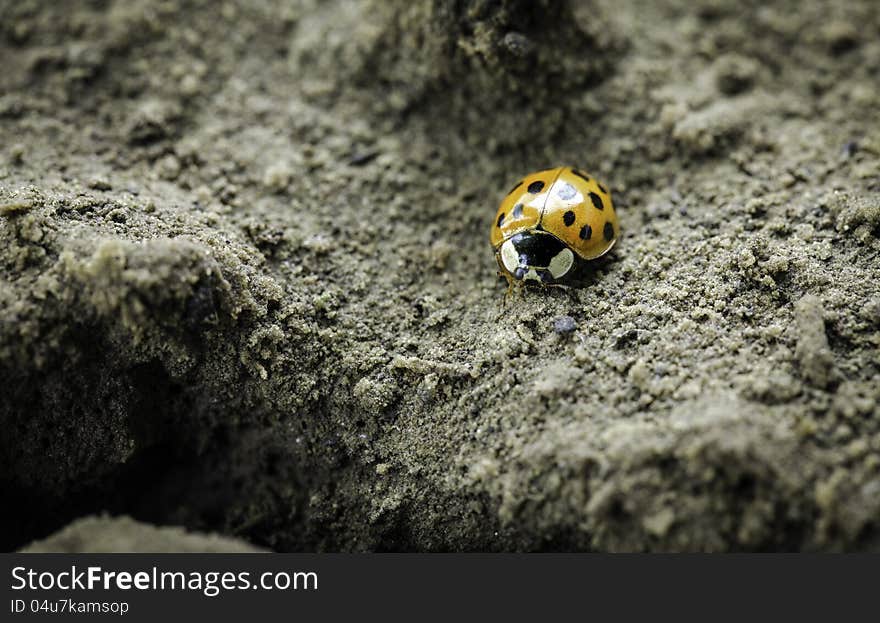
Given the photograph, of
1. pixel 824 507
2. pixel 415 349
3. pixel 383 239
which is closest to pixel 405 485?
pixel 415 349

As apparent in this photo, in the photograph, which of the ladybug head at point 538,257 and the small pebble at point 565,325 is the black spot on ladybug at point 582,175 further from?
the small pebble at point 565,325

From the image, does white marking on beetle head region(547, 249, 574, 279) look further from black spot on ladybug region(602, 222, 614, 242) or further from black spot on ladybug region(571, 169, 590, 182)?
black spot on ladybug region(571, 169, 590, 182)

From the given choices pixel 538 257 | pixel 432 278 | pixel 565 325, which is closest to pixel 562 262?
pixel 538 257

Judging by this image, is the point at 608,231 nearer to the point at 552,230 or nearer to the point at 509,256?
the point at 552,230

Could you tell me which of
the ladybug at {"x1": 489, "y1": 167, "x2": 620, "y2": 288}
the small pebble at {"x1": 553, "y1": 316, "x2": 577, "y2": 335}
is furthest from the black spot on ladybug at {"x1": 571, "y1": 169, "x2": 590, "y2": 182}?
the small pebble at {"x1": 553, "y1": 316, "x2": 577, "y2": 335}

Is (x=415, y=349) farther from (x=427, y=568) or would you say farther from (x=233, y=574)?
(x=233, y=574)

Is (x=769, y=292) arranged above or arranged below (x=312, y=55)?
below

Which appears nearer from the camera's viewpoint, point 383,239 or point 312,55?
point 383,239
